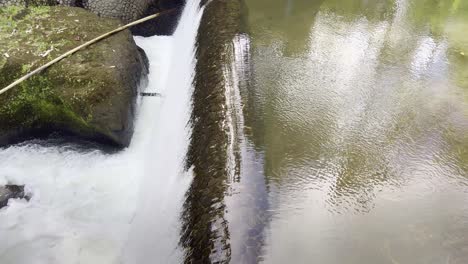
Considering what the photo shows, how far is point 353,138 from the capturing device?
3850 mm

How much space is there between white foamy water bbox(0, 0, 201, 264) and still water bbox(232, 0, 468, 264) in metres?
0.75

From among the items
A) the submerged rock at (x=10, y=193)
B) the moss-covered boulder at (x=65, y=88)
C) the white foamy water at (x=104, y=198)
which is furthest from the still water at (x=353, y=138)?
the submerged rock at (x=10, y=193)

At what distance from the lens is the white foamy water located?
12.3ft

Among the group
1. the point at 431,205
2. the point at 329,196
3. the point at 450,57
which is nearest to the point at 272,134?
the point at 329,196

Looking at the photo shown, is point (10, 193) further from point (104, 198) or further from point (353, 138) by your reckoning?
point (353, 138)

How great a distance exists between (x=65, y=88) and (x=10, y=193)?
3.98 feet

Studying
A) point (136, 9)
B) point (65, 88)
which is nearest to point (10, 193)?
point (65, 88)

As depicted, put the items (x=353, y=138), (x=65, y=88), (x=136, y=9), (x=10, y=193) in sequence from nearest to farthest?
(x=353, y=138) < (x=10, y=193) < (x=65, y=88) < (x=136, y=9)

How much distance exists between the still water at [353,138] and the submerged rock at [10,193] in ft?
7.98

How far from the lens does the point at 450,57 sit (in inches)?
196

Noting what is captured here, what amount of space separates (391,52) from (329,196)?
254cm

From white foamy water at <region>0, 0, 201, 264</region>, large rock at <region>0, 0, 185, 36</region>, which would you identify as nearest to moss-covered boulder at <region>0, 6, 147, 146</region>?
white foamy water at <region>0, 0, 201, 264</region>

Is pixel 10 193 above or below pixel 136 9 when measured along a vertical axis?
below

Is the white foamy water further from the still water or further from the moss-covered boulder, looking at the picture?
the still water
